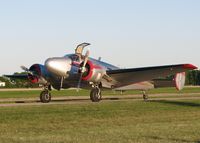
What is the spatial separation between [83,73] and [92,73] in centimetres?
69

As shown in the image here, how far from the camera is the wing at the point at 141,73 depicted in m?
29.7

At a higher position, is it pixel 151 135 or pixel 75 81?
pixel 75 81

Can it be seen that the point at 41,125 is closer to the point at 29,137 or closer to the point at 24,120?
the point at 24,120

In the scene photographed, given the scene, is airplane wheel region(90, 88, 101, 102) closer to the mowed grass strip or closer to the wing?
the wing

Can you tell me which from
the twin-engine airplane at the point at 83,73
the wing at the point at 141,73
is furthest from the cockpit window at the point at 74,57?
the wing at the point at 141,73

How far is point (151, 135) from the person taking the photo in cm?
1261

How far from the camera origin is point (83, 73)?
3055 centimetres

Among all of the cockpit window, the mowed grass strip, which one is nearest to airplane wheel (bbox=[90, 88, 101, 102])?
the cockpit window

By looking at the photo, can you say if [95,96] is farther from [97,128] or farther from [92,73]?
[97,128]

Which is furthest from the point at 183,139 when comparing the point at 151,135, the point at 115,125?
the point at 115,125

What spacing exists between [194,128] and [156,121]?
116 inches

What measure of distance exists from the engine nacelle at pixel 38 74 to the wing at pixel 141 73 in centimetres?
500

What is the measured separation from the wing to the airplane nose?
3624mm

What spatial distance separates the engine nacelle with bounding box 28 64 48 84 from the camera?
3102 centimetres
